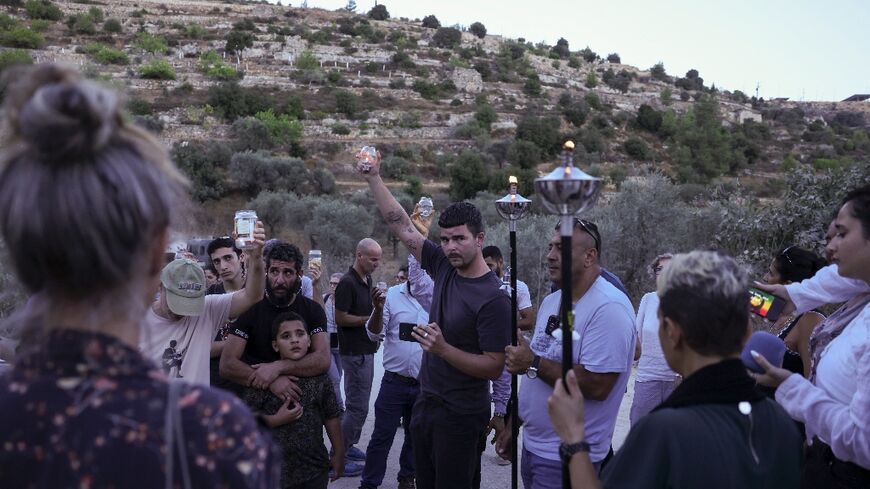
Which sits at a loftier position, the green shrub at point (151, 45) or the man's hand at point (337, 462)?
the man's hand at point (337, 462)

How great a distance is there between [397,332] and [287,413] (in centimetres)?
299

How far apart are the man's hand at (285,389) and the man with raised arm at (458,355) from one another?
0.80 m

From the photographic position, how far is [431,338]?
4516 mm

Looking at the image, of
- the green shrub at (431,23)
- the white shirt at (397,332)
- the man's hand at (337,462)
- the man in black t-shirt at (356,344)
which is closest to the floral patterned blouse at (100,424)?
the man's hand at (337,462)

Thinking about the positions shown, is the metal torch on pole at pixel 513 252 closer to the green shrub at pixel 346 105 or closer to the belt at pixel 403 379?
the belt at pixel 403 379

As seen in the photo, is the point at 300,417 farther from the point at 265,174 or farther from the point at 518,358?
the point at 265,174

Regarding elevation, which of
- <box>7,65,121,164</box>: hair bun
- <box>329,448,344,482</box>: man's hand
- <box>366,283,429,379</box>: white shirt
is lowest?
<box>366,283,429,379</box>: white shirt

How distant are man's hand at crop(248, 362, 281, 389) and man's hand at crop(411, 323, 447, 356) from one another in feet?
2.85

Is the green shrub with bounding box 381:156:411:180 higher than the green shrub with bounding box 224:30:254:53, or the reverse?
the green shrub with bounding box 224:30:254:53

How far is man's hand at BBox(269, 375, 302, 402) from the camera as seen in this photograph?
441 centimetres

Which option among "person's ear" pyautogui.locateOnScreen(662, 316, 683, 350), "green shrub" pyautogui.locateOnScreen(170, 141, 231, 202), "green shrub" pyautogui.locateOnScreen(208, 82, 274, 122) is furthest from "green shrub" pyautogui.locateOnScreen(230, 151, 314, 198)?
"person's ear" pyautogui.locateOnScreen(662, 316, 683, 350)

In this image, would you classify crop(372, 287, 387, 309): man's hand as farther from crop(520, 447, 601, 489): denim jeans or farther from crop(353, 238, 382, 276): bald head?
crop(520, 447, 601, 489): denim jeans

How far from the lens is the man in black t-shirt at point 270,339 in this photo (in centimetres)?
448

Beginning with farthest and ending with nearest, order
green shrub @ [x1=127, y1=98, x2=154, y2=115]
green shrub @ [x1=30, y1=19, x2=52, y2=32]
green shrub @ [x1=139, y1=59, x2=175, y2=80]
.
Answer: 1. green shrub @ [x1=30, y1=19, x2=52, y2=32]
2. green shrub @ [x1=139, y1=59, x2=175, y2=80]
3. green shrub @ [x1=127, y1=98, x2=154, y2=115]
